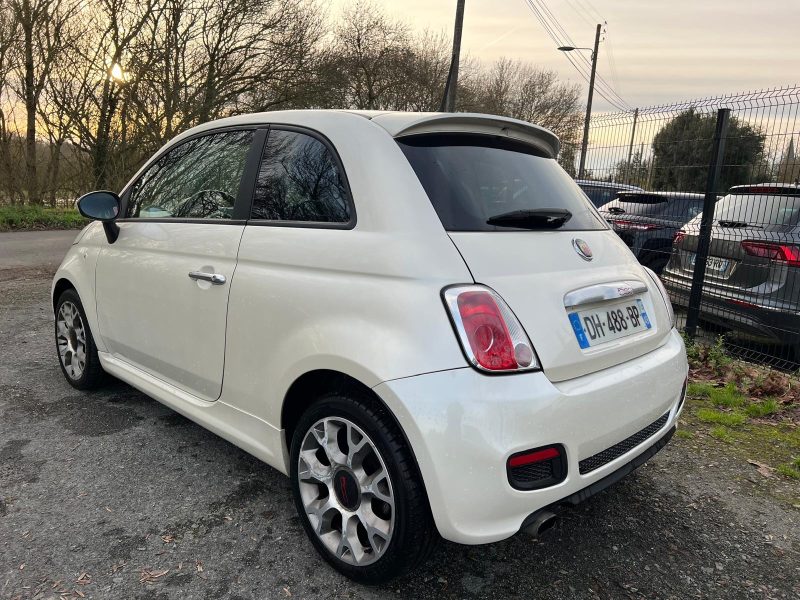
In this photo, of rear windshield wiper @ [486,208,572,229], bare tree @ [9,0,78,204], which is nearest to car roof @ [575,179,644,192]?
rear windshield wiper @ [486,208,572,229]

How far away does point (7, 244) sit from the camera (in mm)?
11141

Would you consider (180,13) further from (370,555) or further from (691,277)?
(370,555)

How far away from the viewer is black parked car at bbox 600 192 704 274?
579 centimetres

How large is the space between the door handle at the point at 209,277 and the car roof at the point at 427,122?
0.74m

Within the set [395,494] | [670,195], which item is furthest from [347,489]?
[670,195]

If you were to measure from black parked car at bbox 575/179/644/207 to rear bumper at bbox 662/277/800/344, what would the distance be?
186 cm

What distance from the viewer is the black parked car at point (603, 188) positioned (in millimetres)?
6582

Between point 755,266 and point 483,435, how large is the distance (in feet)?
12.8

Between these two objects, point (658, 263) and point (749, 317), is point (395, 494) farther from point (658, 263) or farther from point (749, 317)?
point (658, 263)

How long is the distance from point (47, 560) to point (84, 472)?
2.28ft

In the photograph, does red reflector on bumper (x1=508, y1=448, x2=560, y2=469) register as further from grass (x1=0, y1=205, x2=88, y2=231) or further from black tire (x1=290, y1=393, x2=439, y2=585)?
grass (x1=0, y1=205, x2=88, y2=231)

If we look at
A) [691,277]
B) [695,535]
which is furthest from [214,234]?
[691,277]

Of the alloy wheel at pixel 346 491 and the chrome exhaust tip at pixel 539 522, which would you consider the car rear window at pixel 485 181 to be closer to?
the alloy wheel at pixel 346 491

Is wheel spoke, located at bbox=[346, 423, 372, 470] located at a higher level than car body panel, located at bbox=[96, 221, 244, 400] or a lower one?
lower
